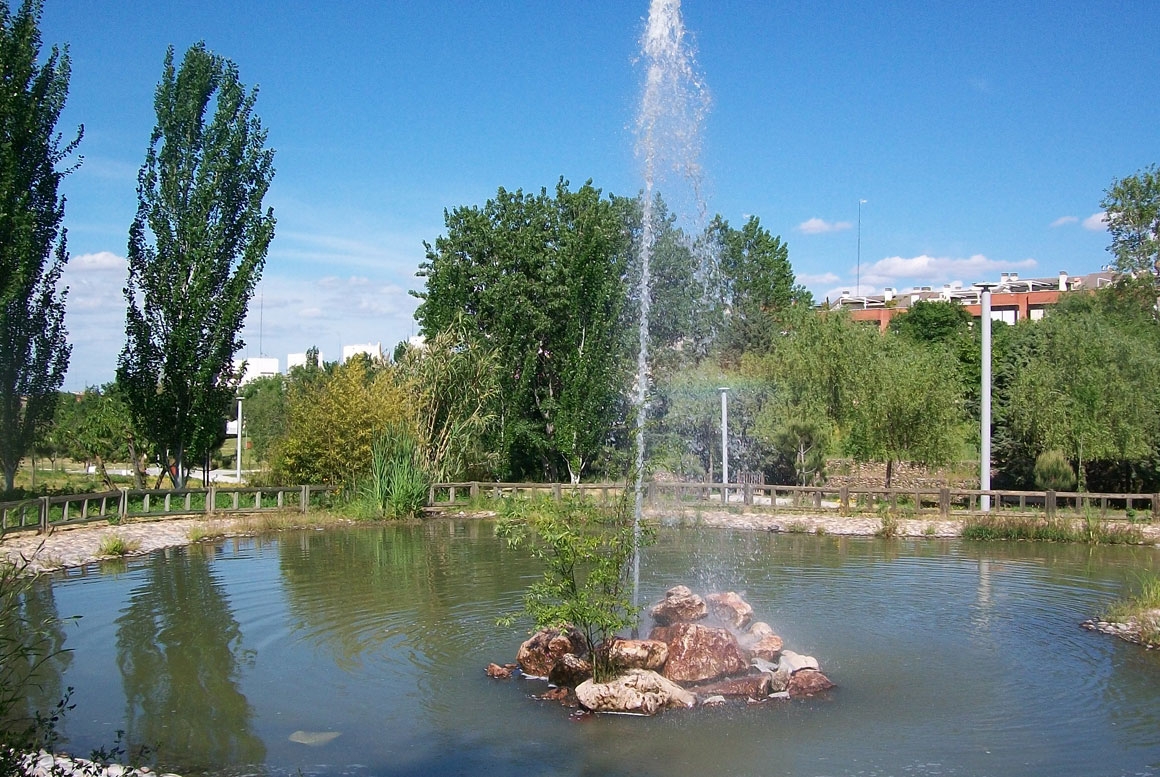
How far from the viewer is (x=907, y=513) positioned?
1144 inches

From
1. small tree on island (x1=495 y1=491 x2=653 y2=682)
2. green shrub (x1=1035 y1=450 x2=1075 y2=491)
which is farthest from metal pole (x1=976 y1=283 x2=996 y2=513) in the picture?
small tree on island (x1=495 y1=491 x2=653 y2=682)

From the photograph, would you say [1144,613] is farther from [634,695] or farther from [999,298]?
[999,298]

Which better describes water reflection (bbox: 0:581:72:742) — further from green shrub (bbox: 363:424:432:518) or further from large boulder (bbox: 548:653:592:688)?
green shrub (bbox: 363:424:432:518)

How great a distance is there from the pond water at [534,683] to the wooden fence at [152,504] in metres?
4.51

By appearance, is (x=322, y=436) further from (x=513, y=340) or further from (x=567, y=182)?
(x=567, y=182)

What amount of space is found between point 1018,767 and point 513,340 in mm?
33444

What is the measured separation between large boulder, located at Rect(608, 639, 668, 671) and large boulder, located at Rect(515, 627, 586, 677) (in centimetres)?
72

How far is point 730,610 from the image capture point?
44.2 ft

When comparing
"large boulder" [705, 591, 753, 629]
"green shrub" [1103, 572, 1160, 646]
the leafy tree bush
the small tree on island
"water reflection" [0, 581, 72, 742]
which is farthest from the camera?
the leafy tree bush

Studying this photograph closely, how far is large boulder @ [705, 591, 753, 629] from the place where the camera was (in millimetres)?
13367


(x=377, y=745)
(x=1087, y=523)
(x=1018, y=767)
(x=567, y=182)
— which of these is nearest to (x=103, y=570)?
(x=377, y=745)

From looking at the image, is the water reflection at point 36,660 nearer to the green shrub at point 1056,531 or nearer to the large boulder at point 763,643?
the large boulder at point 763,643

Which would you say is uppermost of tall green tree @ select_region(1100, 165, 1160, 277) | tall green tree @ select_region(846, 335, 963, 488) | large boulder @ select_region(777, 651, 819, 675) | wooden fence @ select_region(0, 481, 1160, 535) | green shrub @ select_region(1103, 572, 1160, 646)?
tall green tree @ select_region(1100, 165, 1160, 277)

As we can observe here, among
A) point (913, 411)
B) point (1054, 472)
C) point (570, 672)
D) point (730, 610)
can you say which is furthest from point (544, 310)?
point (570, 672)
